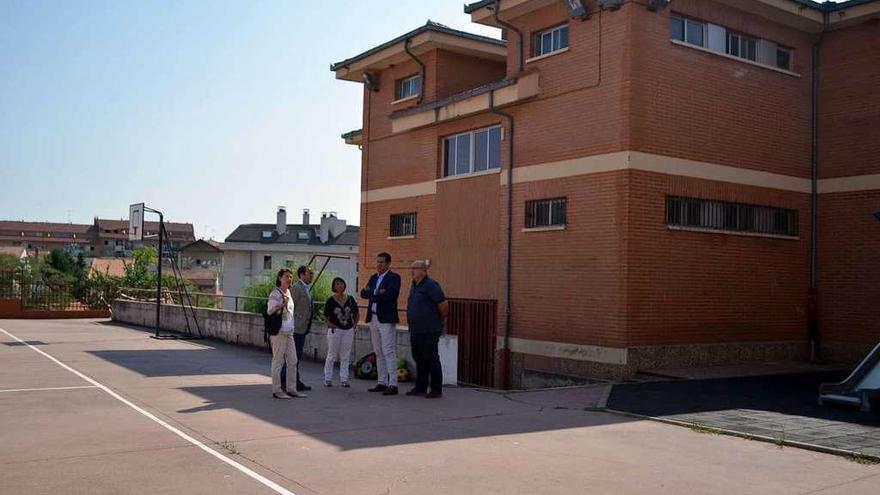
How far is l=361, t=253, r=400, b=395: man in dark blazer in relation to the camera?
11.9 m

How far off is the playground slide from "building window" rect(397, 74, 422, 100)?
1286cm

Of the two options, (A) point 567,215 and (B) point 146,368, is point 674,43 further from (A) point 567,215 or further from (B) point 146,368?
(B) point 146,368

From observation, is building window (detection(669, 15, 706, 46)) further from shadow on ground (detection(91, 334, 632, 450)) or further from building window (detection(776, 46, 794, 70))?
shadow on ground (detection(91, 334, 632, 450))

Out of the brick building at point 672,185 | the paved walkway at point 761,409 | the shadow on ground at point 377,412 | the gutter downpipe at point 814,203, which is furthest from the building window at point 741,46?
the shadow on ground at point 377,412

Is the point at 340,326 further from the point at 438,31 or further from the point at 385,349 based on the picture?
the point at 438,31

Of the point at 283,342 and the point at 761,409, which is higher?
the point at 283,342

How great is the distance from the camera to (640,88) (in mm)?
14234

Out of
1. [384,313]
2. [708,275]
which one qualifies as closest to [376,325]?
[384,313]

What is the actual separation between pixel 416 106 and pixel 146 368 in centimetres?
864

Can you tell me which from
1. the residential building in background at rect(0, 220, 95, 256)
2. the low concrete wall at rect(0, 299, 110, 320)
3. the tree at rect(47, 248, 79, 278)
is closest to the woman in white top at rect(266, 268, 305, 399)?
the low concrete wall at rect(0, 299, 110, 320)

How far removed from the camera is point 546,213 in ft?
52.2

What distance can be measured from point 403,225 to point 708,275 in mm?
8409

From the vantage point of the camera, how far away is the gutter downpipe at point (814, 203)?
16.5 metres

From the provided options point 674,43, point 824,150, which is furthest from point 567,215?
point 824,150
